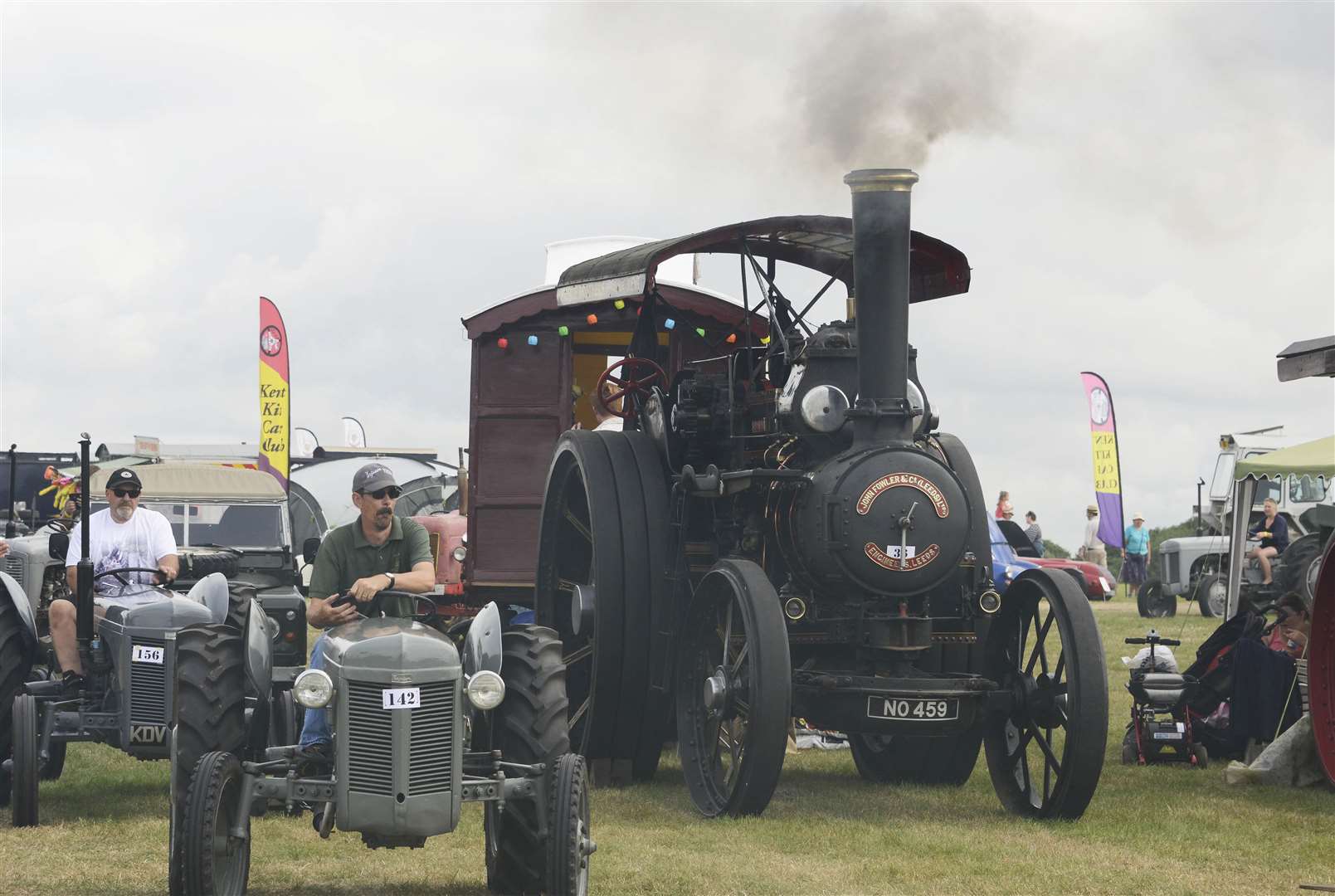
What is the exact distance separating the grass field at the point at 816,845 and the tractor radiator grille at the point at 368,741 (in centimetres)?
92

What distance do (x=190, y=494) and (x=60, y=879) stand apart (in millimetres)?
6321

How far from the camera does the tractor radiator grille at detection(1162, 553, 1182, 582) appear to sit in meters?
24.9

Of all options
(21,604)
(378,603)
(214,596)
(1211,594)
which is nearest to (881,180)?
(378,603)

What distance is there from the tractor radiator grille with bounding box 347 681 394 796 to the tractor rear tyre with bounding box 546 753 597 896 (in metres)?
0.54

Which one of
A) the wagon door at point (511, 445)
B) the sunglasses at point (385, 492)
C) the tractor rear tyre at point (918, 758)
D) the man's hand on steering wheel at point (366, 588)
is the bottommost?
the tractor rear tyre at point (918, 758)

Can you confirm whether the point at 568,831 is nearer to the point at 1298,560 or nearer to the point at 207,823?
the point at 207,823

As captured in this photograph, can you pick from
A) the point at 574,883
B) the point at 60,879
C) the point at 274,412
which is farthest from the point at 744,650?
the point at 274,412

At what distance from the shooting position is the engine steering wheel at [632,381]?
9.91 m

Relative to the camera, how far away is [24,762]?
25.1ft

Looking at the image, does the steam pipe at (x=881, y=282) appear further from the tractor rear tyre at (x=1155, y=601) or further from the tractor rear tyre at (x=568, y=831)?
the tractor rear tyre at (x=1155, y=601)

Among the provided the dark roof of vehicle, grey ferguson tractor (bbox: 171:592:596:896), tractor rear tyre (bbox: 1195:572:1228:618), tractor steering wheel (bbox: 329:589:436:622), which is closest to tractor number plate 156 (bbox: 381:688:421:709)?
grey ferguson tractor (bbox: 171:592:596:896)

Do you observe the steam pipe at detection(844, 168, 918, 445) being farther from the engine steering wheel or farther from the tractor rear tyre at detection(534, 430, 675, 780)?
the engine steering wheel

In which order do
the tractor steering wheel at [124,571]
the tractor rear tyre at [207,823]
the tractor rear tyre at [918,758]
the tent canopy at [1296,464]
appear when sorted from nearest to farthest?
1. the tractor rear tyre at [207,823]
2. the tractor steering wheel at [124,571]
3. the tractor rear tyre at [918,758]
4. the tent canopy at [1296,464]

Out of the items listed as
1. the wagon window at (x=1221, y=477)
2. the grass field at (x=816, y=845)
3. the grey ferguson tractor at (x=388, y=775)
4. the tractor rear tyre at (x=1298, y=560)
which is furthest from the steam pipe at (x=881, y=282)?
the wagon window at (x=1221, y=477)
